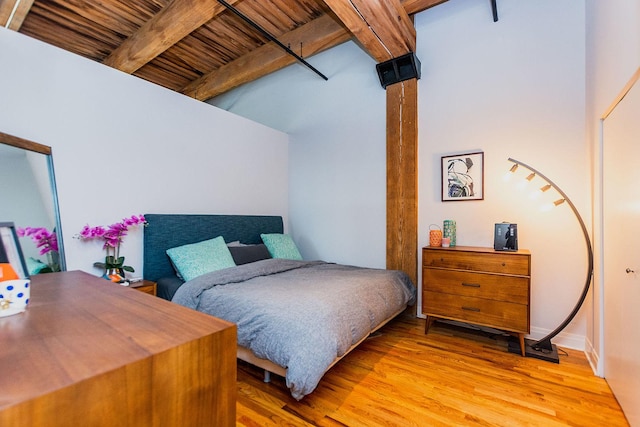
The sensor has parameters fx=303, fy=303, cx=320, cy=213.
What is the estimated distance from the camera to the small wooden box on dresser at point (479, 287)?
2.51 m

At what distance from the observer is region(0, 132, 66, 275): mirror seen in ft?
5.98

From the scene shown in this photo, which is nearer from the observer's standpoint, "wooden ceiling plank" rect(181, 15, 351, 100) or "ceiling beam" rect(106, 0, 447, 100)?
"ceiling beam" rect(106, 0, 447, 100)

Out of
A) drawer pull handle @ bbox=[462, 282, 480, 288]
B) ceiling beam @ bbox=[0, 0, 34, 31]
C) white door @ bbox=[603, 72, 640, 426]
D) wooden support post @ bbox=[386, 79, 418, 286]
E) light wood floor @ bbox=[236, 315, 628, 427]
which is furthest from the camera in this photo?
wooden support post @ bbox=[386, 79, 418, 286]

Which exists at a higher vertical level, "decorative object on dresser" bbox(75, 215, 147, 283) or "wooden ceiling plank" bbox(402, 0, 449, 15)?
"wooden ceiling plank" bbox(402, 0, 449, 15)

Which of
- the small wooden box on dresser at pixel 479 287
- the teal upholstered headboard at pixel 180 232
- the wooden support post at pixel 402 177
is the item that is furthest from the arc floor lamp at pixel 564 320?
the teal upholstered headboard at pixel 180 232

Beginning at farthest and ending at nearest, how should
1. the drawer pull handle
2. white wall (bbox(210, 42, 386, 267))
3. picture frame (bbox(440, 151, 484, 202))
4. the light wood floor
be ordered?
1. white wall (bbox(210, 42, 386, 267))
2. picture frame (bbox(440, 151, 484, 202))
3. the drawer pull handle
4. the light wood floor

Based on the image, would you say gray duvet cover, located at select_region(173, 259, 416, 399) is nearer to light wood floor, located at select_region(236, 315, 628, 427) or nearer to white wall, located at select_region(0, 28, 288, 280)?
light wood floor, located at select_region(236, 315, 628, 427)

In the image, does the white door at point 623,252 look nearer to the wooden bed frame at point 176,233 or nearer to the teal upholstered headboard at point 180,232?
the wooden bed frame at point 176,233

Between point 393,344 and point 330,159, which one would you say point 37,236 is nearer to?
point 393,344

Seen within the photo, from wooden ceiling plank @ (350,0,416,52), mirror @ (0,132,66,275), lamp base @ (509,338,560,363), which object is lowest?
lamp base @ (509,338,560,363)

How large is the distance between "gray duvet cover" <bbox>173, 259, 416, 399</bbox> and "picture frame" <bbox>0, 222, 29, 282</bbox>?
1258 mm

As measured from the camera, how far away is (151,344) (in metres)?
0.58

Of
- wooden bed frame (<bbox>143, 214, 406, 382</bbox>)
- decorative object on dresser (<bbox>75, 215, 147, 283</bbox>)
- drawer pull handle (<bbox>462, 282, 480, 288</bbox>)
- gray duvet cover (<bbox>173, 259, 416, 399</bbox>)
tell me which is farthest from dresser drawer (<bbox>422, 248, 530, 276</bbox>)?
→ decorative object on dresser (<bbox>75, 215, 147, 283</bbox>)

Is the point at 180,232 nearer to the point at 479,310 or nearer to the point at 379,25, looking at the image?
the point at 379,25
